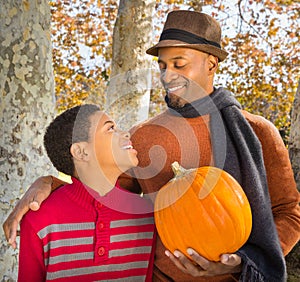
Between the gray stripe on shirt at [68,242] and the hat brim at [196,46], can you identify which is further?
the hat brim at [196,46]

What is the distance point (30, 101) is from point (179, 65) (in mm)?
1745

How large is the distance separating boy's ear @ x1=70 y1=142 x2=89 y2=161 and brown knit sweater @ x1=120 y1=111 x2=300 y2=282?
9.3 inches

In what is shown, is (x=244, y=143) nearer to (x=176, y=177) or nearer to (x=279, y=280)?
(x=176, y=177)

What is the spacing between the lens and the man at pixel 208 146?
6.73 ft

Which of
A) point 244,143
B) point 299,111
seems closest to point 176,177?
point 244,143

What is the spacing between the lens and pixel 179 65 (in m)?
2.18

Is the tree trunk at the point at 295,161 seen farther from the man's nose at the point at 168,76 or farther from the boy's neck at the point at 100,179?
the boy's neck at the point at 100,179

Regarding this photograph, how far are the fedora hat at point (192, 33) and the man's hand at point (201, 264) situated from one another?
88 cm

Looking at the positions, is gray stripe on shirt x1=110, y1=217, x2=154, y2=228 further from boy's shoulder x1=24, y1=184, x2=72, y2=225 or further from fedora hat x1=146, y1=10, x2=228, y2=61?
fedora hat x1=146, y1=10, x2=228, y2=61

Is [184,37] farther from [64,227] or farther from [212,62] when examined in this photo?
[64,227]

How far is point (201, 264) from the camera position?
189cm

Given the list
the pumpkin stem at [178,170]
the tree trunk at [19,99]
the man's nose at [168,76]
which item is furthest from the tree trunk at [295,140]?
the pumpkin stem at [178,170]

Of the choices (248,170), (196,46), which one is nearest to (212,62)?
(196,46)

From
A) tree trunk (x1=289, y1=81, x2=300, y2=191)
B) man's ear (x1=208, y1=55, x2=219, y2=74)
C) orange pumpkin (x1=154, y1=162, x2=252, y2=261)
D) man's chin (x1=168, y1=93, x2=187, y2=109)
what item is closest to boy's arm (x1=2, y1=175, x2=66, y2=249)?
orange pumpkin (x1=154, y1=162, x2=252, y2=261)
